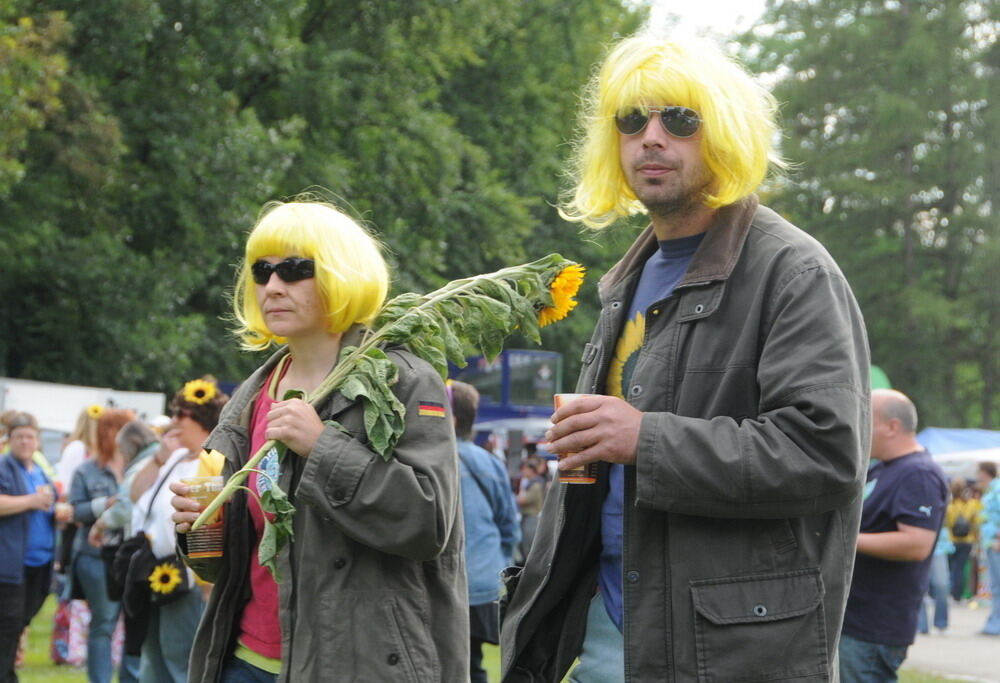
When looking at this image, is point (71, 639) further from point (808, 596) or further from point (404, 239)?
point (404, 239)

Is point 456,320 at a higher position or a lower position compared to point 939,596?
higher

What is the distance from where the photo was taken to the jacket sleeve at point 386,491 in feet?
11.6

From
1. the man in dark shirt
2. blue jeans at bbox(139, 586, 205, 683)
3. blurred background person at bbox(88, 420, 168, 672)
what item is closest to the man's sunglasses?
the man in dark shirt

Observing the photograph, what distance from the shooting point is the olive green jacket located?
354cm

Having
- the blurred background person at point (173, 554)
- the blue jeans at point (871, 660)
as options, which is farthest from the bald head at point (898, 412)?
the blurred background person at point (173, 554)

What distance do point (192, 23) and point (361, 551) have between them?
19.7 metres

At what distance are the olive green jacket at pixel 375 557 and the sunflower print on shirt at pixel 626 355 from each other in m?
0.75

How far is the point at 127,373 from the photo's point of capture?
22.0 meters

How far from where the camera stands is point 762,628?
2.49 m

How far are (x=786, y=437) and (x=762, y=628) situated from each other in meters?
0.34

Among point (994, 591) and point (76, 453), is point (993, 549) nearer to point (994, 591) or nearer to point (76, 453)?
point (994, 591)

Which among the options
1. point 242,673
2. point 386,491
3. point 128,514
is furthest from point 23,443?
point 386,491

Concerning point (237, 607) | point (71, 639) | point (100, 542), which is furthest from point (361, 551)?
point (71, 639)

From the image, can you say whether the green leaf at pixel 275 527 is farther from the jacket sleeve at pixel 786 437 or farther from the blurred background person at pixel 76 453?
the blurred background person at pixel 76 453
